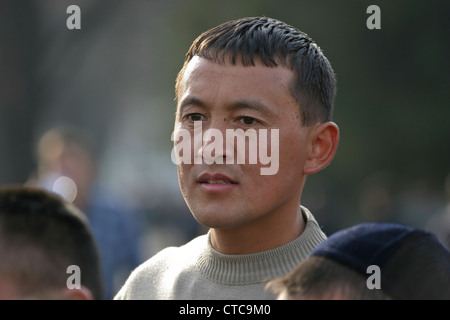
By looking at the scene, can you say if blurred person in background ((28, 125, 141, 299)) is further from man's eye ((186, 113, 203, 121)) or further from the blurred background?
the blurred background

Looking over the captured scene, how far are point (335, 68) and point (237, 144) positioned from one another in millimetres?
16568

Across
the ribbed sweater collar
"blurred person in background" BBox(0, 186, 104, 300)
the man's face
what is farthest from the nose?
"blurred person in background" BBox(0, 186, 104, 300)

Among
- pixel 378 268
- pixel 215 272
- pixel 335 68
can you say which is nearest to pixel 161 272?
pixel 215 272

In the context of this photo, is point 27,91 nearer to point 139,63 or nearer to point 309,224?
point 139,63

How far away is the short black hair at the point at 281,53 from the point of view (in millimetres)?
3006

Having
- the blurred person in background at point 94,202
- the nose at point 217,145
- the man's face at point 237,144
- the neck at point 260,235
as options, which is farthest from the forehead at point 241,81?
the blurred person in background at point 94,202

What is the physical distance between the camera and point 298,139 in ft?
9.88

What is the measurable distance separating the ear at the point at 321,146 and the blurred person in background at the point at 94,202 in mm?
3833

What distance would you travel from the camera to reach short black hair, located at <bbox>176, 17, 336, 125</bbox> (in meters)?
3.01

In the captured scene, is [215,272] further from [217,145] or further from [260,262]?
[217,145]

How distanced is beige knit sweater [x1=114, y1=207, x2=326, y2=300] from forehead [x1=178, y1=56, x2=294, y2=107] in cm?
57

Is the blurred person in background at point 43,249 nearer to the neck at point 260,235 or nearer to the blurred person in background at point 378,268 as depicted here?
the neck at point 260,235

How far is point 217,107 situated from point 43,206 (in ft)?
2.44

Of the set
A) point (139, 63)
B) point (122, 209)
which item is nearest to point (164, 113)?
point (139, 63)
